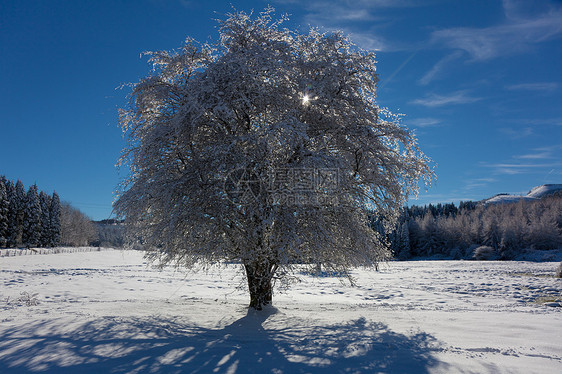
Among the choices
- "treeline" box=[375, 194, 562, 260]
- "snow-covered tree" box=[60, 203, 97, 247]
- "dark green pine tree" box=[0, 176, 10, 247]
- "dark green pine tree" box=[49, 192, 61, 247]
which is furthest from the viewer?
"snow-covered tree" box=[60, 203, 97, 247]

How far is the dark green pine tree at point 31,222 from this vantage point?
236 feet

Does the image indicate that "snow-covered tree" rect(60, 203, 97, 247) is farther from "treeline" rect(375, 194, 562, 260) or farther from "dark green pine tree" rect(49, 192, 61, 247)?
"treeline" rect(375, 194, 562, 260)

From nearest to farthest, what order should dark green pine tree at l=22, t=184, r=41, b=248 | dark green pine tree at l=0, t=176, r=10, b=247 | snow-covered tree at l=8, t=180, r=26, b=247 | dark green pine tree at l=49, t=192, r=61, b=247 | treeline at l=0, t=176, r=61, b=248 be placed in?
dark green pine tree at l=0, t=176, r=10, b=247 → treeline at l=0, t=176, r=61, b=248 → snow-covered tree at l=8, t=180, r=26, b=247 → dark green pine tree at l=22, t=184, r=41, b=248 → dark green pine tree at l=49, t=192, r=61, b=247

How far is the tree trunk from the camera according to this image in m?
11.0

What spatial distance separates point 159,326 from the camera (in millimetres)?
9312

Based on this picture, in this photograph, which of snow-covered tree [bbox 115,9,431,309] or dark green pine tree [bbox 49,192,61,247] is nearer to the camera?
snow-covered tree [bbox 115,9,431,309]

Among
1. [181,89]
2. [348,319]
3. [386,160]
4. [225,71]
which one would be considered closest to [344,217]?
[386,160]

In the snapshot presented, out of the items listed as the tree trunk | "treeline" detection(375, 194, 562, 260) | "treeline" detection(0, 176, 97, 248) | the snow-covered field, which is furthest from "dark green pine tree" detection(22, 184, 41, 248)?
the tree trunk

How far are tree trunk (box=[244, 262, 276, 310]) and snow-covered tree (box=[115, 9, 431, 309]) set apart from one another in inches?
2.8

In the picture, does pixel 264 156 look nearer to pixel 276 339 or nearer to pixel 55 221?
pixel 276 339

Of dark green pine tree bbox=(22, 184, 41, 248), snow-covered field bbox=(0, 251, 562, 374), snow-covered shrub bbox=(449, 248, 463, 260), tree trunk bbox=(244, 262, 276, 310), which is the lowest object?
snow-covered shrub bbox=(449, 248, 463, 260)

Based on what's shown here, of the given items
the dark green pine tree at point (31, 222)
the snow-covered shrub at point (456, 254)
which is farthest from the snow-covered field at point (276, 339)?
the snow-covered shrub at point (456, 254)

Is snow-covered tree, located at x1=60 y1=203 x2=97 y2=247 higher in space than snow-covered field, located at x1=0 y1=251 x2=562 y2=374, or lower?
higher

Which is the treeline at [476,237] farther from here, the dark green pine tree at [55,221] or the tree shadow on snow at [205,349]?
the dark green pine tree at [55,221]
